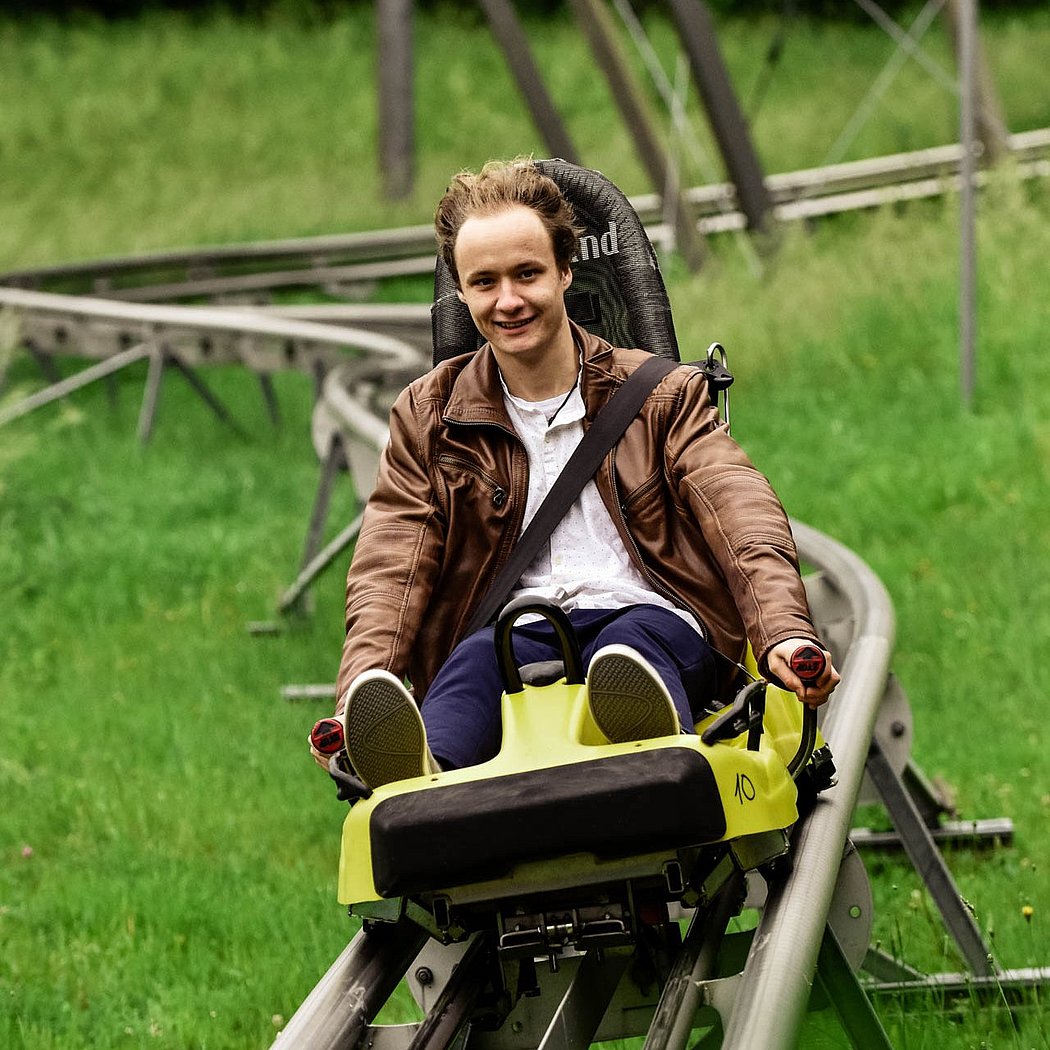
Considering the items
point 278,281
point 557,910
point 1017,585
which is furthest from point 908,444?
point 278,281

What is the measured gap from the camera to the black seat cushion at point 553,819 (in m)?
2.91

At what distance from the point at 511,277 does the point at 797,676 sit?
1008 mm

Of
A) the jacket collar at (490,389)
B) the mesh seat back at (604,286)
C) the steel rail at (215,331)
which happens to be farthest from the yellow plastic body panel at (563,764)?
the steel rail at (215,331)

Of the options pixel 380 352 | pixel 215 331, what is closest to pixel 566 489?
pixel 380 352

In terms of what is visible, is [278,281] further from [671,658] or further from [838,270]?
[671,658]

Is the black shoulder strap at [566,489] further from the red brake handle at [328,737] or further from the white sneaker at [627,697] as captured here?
the white sneaker at [627,697]

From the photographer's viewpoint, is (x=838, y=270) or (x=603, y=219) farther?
(x=838, y=270)

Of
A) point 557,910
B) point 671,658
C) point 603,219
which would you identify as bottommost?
point 557,910

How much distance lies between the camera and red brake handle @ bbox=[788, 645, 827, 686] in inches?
128

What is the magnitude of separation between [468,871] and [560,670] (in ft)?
1.66

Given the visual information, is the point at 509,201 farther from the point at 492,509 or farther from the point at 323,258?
the point at 323,258

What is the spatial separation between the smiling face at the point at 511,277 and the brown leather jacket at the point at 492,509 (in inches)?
6.4

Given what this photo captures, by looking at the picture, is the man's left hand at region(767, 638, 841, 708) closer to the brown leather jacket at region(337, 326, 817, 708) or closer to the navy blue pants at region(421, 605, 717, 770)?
the navy blue pants at region(421, 605, 717, 770)

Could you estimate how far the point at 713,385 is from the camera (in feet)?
13.1
